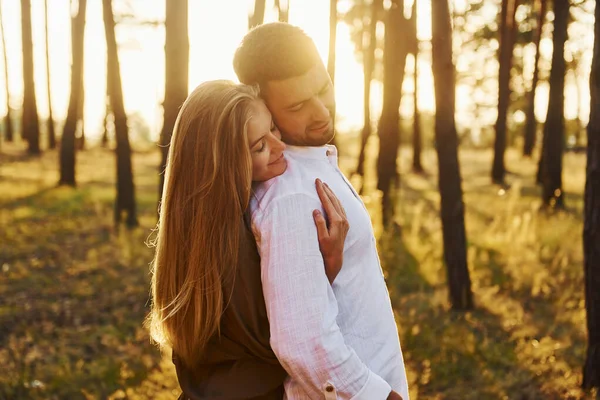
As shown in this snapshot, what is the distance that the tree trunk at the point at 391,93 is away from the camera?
1036cm

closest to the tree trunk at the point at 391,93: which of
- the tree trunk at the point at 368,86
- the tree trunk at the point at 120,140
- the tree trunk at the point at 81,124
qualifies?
the tree trunk at the point at 368,86

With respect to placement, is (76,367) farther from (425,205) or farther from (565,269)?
(425,205)

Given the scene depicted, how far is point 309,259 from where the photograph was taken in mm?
1966

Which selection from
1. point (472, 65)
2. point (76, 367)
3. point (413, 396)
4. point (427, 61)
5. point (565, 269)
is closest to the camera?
point (413, 396)

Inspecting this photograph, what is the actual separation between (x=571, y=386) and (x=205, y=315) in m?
4.14

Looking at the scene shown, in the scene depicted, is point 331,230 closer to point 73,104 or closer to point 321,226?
point 321,226

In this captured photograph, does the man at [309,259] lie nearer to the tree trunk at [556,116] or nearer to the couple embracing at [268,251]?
the couple embracing at [268,251]

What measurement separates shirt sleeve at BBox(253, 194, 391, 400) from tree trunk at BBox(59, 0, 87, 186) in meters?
16.7

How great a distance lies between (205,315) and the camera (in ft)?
7.04

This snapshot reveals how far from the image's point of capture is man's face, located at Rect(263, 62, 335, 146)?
2264 mm

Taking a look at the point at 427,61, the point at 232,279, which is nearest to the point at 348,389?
the point at 232,279

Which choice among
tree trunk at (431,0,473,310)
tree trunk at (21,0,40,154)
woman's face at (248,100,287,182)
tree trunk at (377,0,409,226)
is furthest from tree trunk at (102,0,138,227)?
tree trunk at (21,0,40,154)

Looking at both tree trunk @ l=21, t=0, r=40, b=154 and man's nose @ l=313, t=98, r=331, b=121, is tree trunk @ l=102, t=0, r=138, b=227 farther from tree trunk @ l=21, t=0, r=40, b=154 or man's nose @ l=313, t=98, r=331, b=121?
tree trunk @ l=21, t=0, r=40, b=154

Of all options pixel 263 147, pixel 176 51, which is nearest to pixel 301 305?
pixel 263 147
